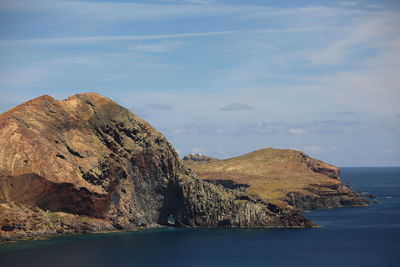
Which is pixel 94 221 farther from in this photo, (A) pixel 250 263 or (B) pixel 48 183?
(A) pixel 250 263

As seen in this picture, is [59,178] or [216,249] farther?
[59,178]

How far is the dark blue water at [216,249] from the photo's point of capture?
467 ft

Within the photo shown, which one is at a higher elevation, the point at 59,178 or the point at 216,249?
the point at 59,178

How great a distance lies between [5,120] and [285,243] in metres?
97.3

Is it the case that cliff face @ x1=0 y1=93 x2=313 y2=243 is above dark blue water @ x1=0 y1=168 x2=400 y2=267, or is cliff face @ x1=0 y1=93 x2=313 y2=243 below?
above

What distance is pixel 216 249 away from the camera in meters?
161

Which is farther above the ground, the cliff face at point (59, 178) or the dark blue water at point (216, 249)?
the cliff face at point (59, 178)

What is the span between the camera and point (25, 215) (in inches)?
6585

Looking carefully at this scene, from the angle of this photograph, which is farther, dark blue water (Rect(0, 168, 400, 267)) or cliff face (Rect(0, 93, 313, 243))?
cliff face (Rect(0, 93, 313, 243))

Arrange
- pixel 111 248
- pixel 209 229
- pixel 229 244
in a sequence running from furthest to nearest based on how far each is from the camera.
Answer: pixel 209 229
pixel 229 244
pixel 111 248

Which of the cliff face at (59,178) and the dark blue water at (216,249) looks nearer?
the dark blue water at (216,249)

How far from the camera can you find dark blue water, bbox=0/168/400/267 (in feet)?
467

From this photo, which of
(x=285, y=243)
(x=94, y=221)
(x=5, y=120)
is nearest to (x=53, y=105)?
(x=5, y=120)

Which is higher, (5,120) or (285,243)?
(5,120)
